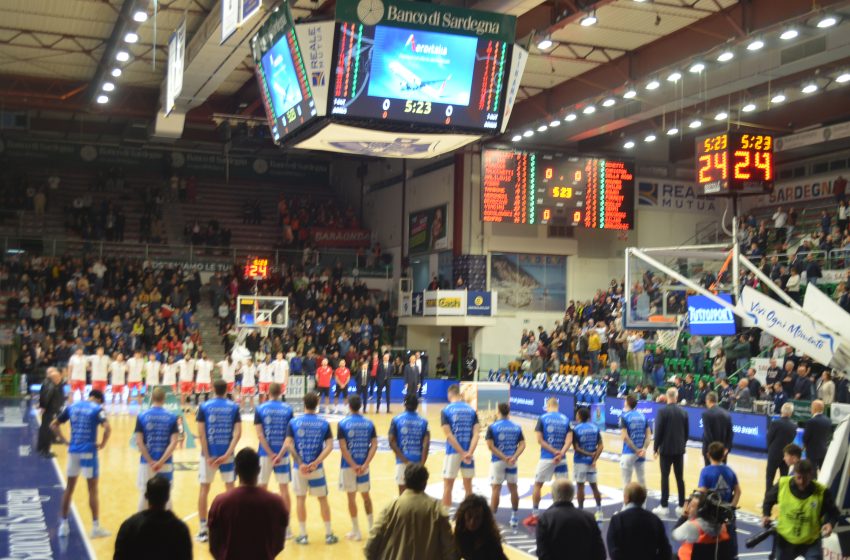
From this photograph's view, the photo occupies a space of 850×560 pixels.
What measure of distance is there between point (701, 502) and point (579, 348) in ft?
76.4

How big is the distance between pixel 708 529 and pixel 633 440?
553 centimetres

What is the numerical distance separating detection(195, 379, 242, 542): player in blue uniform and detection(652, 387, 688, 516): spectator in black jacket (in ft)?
19.5

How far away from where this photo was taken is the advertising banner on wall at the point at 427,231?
3644 centimetres

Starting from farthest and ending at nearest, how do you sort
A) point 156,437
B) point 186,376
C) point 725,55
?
1. point 186,376
2. point 725,55
3. point 156,437

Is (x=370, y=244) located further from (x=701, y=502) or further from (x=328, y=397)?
(x=701, y=502)

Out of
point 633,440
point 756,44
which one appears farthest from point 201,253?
point 633,440

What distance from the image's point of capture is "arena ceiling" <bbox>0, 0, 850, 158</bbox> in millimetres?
20609

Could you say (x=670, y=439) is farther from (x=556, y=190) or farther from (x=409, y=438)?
(x=556, y=190)

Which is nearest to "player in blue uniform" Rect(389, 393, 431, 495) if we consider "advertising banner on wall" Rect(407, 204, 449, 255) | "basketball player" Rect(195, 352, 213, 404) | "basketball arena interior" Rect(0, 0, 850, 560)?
"basketball arena interior" Rect(0, 0, 850, 560)

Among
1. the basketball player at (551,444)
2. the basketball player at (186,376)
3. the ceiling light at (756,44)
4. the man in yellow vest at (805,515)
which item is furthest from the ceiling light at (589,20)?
the basketball player at (186,376)

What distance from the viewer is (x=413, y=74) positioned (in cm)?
1367

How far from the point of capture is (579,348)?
3098 cm

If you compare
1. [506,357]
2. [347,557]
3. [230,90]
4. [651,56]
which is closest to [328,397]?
[506,357]

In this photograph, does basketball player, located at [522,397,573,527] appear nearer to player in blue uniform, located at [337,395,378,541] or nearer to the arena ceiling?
player in blue uniform, located at [337,395,378,541]
